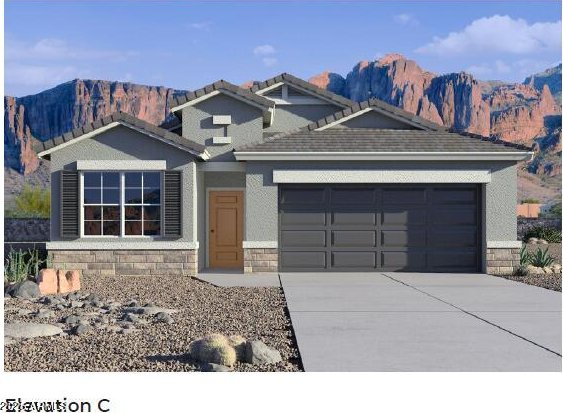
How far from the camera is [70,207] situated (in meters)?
18.3

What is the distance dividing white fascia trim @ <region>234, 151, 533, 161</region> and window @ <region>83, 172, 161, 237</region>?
7.20 feet

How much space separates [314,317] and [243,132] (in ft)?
29.9

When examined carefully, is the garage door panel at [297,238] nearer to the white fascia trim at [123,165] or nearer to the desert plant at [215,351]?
the white fascia trim at [123,165]

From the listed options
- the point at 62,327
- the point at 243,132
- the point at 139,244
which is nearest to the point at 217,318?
the point at 62,327

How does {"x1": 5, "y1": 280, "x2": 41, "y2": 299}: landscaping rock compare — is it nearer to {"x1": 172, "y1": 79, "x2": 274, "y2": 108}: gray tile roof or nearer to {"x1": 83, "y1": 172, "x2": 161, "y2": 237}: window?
{"x1": 83, "y1": 172, "x2": 161, "y2": 237}: window

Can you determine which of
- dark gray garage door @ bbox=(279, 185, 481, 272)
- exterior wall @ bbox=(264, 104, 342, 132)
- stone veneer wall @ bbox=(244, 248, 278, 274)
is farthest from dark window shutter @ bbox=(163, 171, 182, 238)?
exterior wall @ bbox=(264, 104, 342, 132)

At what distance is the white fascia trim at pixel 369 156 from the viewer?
18438 millimetres

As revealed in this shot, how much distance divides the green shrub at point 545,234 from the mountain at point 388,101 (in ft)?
285

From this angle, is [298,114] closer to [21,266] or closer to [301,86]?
[301,86]

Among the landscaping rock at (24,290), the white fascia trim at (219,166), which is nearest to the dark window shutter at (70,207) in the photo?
the white fascia trim at (219,166)

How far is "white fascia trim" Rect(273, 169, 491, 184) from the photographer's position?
1866cm

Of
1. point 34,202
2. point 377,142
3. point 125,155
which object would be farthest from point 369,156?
point 34,202

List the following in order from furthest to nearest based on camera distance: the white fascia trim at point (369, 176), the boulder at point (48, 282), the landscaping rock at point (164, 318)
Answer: the white fascia trim at point (369, 176)
the boulder at point (48, 282)
the landscaping rock at point (164, 318)

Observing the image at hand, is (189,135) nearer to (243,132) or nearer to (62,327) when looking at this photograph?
(243,132)
